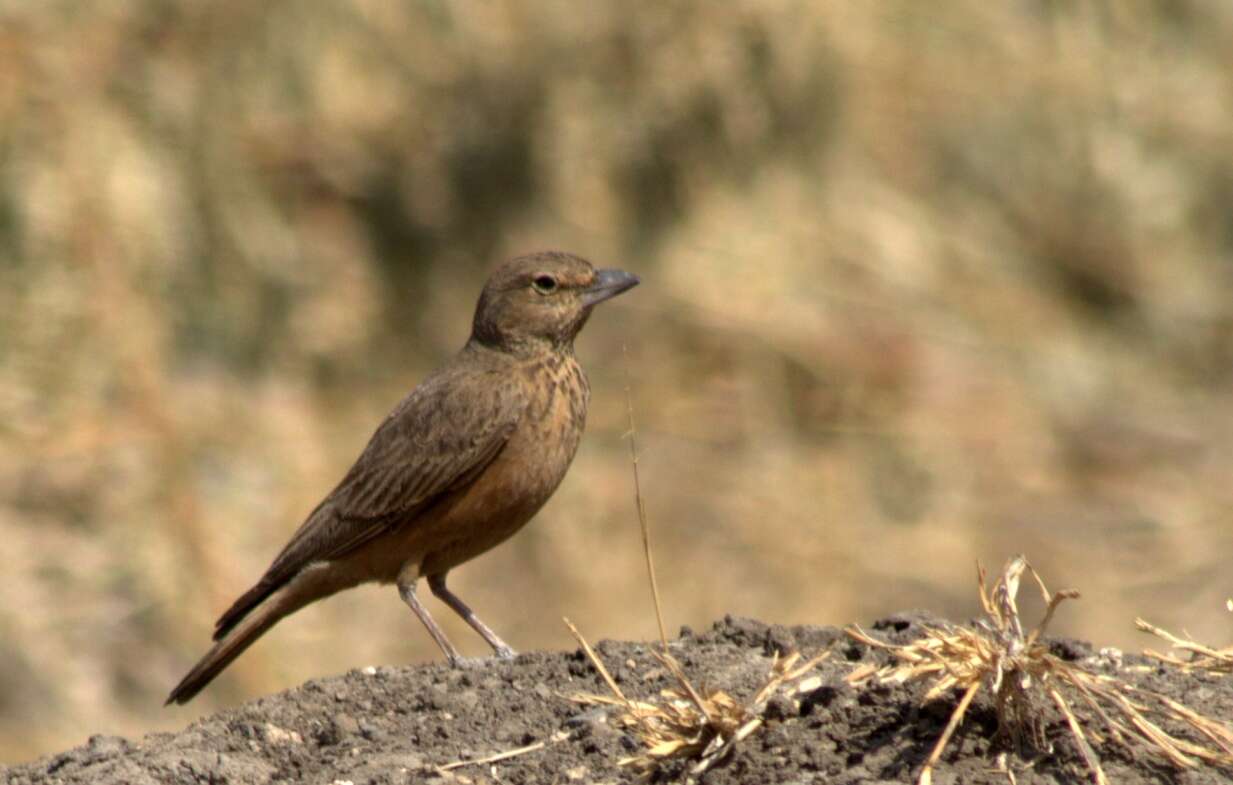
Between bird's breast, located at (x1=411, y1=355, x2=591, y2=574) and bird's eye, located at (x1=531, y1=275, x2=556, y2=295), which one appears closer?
bird's breast, located at (x1=411, y1=355, x2=591, y2=574)

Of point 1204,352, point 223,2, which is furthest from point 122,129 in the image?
point 1204,352

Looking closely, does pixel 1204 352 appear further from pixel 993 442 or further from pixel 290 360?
pixel 290 360

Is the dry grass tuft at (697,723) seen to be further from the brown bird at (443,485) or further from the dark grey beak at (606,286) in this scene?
the dark grey beak at (606,286)

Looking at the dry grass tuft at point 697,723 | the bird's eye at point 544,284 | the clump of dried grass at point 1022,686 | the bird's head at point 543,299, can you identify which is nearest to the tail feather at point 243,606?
the bird's head at point 543,299

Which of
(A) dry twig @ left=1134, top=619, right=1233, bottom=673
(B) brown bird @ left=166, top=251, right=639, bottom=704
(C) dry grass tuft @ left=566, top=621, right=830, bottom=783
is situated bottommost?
(C) dry grass tuft @ left=566, top=621, right=830, bottom=783

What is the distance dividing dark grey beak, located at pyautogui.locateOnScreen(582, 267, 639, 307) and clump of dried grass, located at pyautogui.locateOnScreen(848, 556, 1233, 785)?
327cm

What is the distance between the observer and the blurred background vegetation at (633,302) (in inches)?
421

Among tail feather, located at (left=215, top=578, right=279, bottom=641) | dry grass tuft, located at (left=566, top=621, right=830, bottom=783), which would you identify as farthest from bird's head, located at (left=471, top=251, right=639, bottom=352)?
dry grass tuft, located at (left=566, top=621, right=830, bottom=783)

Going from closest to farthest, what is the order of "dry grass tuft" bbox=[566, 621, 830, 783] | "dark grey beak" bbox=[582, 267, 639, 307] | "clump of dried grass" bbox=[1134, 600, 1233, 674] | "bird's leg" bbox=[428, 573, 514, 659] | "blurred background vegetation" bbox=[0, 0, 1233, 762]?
"dry grass tuft" bbox=[566, 621, 830, 783] < "clump of dried grass" bbox=[1134, 600, 1233, 674] < "bird's leg" bbox=[428, 573, 514, 659] < "dark grey beak" bbox=[582, 267, 639, 307] < "blurred background vegetation" bbox=[0, 0, 1233, 762]

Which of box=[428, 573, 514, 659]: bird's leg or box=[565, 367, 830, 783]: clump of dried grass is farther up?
box=[428, 573, 514, 659]: bird's leg

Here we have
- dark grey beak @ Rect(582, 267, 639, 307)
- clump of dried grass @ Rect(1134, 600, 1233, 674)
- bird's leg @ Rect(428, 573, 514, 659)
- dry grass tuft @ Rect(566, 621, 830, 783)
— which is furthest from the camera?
dark grey beak @ Rect(582, 267, 639, 307)

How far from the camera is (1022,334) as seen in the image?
1230 cm

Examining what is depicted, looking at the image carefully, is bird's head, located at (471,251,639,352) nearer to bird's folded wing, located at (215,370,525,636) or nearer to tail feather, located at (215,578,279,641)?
bird's folded wing, located at (215,370,525,636)

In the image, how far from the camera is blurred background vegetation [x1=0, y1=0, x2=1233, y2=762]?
10.7 meters
